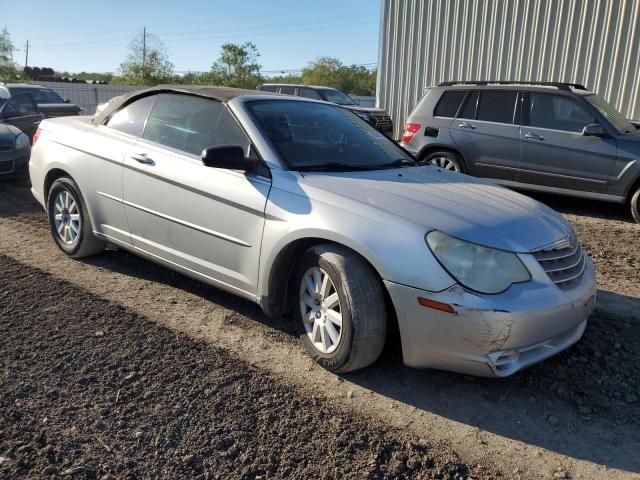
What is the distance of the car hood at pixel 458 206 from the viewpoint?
2.96m

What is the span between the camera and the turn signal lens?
2758 mm

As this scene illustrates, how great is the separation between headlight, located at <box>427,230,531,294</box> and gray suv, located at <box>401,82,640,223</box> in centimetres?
523

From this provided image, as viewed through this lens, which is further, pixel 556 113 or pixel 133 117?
pixel 556 113

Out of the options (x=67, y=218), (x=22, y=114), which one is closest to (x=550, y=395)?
(x=67, y=218)

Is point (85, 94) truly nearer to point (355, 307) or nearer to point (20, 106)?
point (20, 106)

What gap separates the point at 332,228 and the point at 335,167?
2.52 ft

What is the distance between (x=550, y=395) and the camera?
10.1 feet

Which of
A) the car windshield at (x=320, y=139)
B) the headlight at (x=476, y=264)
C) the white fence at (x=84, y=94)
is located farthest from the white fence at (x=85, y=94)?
the headlight at (x=476, y=264)

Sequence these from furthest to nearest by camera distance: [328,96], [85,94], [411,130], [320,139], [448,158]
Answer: [85,94], [328,96], [411,130], [448,158], [320,139]

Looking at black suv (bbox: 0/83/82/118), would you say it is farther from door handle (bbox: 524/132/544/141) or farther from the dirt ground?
door handle (bbox: 524/132/544/141)

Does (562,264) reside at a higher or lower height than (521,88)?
lower

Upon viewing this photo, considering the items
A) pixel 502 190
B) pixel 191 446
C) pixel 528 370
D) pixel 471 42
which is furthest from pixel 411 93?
pixel 191 446

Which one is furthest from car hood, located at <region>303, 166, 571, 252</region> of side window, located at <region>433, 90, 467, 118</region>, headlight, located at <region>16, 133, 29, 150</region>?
headlight, located at <region>16, 133, 29, 150</region>

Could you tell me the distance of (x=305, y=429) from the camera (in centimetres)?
273
